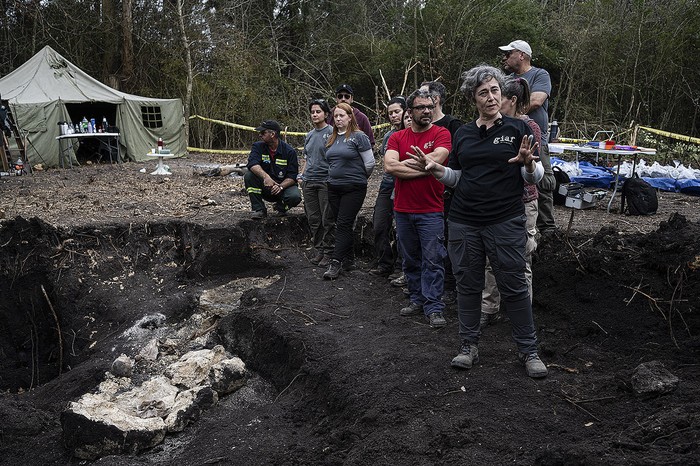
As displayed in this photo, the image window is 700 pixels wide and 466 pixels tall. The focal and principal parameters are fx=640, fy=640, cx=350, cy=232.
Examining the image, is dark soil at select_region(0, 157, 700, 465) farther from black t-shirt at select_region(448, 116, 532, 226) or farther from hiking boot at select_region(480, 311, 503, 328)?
black t-shirt at select_region(448, 116, 532, 226)

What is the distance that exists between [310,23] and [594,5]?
412 inches

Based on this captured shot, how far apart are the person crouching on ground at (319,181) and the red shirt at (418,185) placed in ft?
6.11

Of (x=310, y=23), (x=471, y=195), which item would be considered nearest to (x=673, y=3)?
(x=310, y=23)

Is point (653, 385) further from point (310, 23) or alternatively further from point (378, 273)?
point (310, 23)

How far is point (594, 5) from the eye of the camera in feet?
56.3

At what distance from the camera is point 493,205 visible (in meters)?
4.29

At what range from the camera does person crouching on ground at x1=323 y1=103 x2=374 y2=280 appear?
6676mm

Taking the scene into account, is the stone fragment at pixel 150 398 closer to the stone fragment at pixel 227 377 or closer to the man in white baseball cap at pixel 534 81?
the stone fragment at pixel 227 377

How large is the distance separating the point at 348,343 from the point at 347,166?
210cm

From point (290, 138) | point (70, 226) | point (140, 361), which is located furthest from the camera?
point (290, 138)

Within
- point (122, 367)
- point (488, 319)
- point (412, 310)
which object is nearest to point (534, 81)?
point (488, 319)

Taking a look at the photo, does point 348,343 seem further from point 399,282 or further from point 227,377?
point 399,282

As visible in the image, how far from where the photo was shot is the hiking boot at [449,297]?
6039 millimetres

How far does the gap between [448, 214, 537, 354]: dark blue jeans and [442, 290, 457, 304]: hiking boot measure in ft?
4.80
